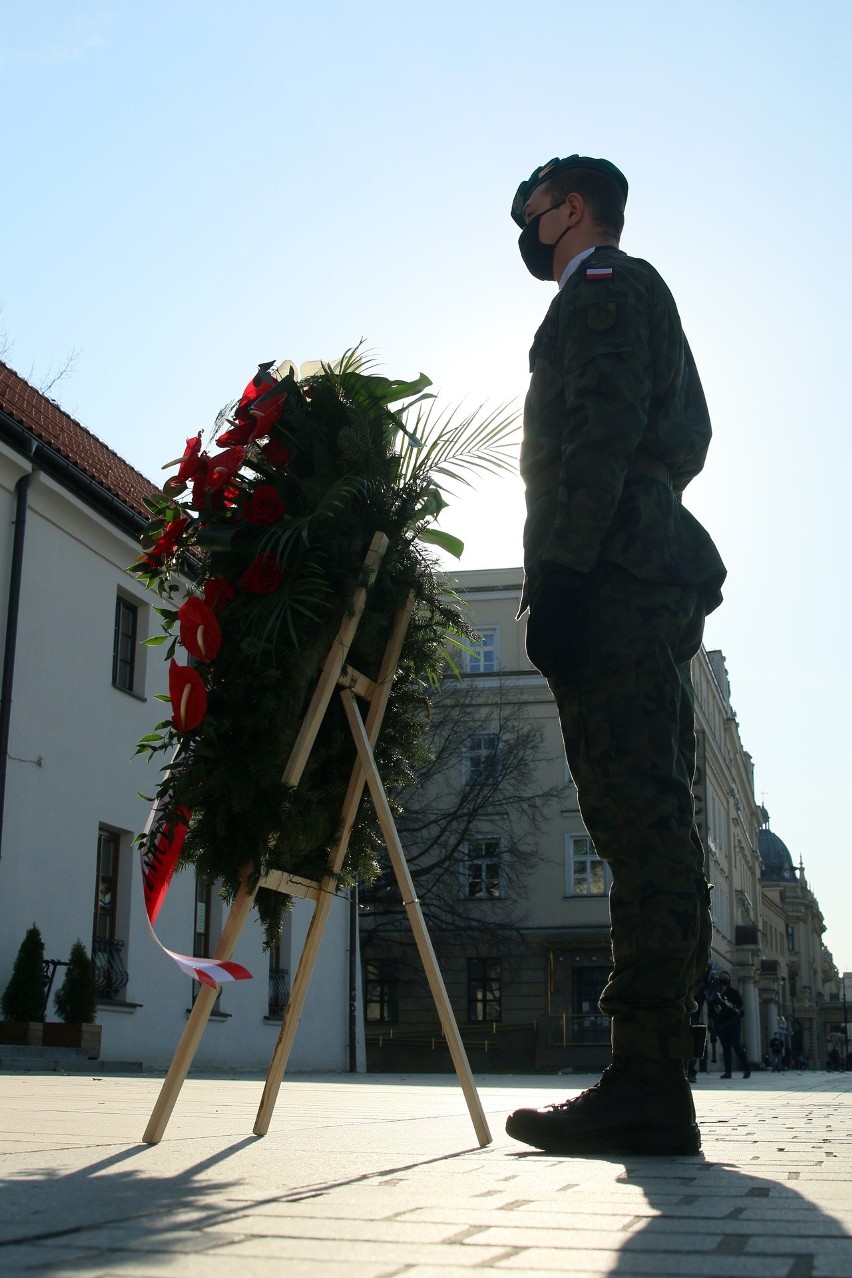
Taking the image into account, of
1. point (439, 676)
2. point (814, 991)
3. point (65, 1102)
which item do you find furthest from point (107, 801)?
point (814, 991)

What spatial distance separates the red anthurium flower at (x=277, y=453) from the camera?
13.8ft

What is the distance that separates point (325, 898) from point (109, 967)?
1608cm

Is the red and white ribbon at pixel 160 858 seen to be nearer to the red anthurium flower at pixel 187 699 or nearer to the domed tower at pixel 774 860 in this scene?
the red anthurium flower at pixel 187 699

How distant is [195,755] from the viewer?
3.89m

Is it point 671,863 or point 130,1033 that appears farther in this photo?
point 130,1033

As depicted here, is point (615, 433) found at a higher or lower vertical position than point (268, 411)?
lower

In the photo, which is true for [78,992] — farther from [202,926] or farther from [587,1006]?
[587,1006]

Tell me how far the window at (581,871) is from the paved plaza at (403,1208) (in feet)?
131

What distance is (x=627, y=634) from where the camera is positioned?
12.0 ft

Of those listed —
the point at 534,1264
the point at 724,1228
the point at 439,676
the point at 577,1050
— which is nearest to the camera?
the point at 534,1264

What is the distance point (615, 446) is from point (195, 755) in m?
1.42

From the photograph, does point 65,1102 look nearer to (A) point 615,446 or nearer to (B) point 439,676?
(B) point 439,676

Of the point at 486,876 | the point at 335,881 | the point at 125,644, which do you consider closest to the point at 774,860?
the point at 486,876

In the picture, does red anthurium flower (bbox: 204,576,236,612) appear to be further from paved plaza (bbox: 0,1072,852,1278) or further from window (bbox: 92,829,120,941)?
window (bbox: 92,829,120,941)
